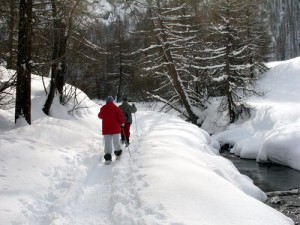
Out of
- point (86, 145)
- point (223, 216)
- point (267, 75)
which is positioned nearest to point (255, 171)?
point (86, 145)

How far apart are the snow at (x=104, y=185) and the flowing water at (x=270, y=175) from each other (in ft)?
8.21

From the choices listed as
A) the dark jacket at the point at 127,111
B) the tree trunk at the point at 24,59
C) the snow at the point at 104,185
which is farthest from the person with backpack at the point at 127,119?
the tree trunk at the point at 24,59

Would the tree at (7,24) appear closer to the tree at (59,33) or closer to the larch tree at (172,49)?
the tree at (59,33)

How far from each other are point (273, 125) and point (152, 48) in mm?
10172

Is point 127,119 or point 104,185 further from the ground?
point 127,119

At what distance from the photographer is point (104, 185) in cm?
830

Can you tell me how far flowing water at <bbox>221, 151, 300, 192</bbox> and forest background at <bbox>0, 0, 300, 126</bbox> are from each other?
292 inches

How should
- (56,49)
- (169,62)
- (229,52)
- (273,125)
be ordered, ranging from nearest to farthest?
(56,49) → (273,125) → (169,62) → (229,52)

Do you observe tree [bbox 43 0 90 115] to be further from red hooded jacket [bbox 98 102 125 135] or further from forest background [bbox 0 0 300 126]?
red hooded jacket [bbox 98 102 125 135]

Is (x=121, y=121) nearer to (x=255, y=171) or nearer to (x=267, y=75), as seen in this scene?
(x=255, y=171)

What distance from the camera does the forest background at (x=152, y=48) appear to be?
1263 centimetres

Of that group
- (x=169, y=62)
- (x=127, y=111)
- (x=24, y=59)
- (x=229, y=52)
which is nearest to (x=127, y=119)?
(x=127, y=111)

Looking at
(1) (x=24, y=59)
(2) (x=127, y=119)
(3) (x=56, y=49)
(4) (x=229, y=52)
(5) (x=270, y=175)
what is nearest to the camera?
(1) (x=24, y=59)

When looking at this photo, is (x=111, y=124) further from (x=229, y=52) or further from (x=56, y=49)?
(x=229, y=52)
